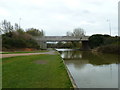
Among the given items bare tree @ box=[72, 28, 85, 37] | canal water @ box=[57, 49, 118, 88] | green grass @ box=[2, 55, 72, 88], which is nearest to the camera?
green grass @ box=[2, 55, 72, 88]

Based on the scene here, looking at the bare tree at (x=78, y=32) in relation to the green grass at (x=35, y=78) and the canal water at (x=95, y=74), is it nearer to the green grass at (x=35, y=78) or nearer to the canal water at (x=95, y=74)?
the canal water at (x=95, y=74)

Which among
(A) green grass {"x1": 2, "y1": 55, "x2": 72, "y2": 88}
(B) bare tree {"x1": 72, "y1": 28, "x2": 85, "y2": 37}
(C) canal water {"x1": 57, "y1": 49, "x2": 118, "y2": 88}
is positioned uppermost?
(B) bare tree {"x1": 72, "y1": 28, "x2": 85, "y2": 37}

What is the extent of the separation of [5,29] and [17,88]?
47.5 metres

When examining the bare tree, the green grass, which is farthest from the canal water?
the bare tree

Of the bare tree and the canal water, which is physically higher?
the bare tree

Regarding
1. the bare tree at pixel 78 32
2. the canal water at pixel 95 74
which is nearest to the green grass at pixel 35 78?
the canal water at pixel 95 74

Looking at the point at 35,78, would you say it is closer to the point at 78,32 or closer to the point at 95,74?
the point at 95,74

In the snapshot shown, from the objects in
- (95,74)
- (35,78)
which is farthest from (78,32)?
(35,78)

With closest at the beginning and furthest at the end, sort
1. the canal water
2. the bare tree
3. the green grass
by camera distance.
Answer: the green grass < the canal water < the bare tree

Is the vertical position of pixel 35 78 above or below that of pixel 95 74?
above

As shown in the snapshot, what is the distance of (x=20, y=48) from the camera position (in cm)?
3950

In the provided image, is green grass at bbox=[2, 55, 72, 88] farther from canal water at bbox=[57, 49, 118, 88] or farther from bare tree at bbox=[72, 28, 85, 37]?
bare tree at bbox=[72, 28, 85, 37]

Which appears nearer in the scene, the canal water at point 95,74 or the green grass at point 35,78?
the green grass at point 35,78

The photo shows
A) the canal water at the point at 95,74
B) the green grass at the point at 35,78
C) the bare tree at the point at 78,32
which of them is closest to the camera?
the green grass at the point at 35,78
